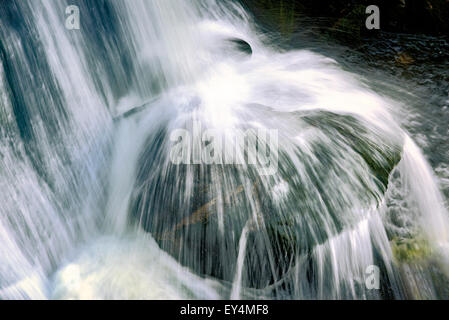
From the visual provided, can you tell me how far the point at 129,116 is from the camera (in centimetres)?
486

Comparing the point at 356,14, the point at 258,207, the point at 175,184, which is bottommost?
the point at 258,207

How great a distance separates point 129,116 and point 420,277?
3275 mm

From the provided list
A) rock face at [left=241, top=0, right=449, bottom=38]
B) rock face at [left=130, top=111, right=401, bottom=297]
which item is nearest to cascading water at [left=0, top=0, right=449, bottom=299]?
rock face at [left=130, top=111, right=401, bottom=297]

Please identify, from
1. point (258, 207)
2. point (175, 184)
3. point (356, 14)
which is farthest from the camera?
point (356, 14)

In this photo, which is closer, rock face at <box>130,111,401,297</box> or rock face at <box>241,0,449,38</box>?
rock face at <box>130,111,401,297</box>

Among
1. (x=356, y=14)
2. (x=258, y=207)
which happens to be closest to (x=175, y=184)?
(x=258, y=207)

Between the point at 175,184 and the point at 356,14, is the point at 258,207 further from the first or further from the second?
the point at 356,14

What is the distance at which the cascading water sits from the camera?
147 inches

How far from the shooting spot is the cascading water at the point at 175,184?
3.73 m

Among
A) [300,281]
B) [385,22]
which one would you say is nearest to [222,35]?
[385,22]

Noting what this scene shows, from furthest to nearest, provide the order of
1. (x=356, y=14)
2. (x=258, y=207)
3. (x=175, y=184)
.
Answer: (x=356, y=14) → (x=175, y=184) → (x=258, y=207)

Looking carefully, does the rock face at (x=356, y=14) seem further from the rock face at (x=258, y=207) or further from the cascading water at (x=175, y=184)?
the rock face at (x=258, y=207)

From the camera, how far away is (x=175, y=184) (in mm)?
3918

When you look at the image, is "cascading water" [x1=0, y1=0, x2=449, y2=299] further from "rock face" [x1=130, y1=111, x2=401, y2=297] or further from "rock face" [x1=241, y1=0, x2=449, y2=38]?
"rock face" [x1=241, y1=0, x2=449, y2=38]
